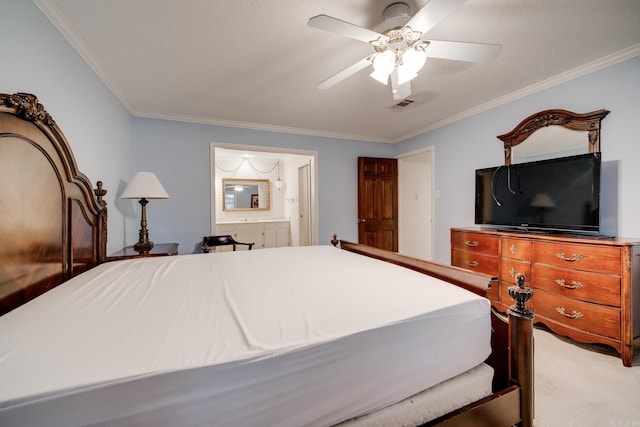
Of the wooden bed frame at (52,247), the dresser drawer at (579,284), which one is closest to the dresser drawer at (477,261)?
the dresser drawer at (579,284)

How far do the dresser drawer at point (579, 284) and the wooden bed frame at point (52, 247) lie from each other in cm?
141

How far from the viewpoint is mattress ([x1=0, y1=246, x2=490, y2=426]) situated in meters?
0.63

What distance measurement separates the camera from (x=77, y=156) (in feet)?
6.37

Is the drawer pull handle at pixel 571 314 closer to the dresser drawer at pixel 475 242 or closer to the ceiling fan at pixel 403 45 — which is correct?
the dresser drawer at pixel 475 242

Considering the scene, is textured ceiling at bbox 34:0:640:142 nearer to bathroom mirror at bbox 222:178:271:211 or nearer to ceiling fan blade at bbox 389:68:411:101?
ceiling fan blade at bbox 389:68:411:101

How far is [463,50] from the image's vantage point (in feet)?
5.23

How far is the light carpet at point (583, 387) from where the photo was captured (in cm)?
141

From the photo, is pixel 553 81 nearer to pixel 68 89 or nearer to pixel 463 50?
pixel 463 50

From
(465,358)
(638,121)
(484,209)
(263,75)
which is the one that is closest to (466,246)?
Answer: (484,209)

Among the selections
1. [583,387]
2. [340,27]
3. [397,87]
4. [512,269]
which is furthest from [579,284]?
[340,27]

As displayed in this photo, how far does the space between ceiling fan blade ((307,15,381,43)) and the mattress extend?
1.36 m

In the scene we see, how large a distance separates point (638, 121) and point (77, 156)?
4.37 metres

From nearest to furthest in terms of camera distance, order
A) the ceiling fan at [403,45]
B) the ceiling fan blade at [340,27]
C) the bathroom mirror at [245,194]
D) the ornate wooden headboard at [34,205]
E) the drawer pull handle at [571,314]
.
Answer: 1. the ornate wooden headboard at [34,205]
2. the ceiling fan blade at [340,27]
3. the ceiling fan at [403,45]
4. the drawer pull handle at [571,314]
5. the bathroom mirror at [245,194]

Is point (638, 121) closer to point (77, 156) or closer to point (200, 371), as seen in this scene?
point (200, 371)
